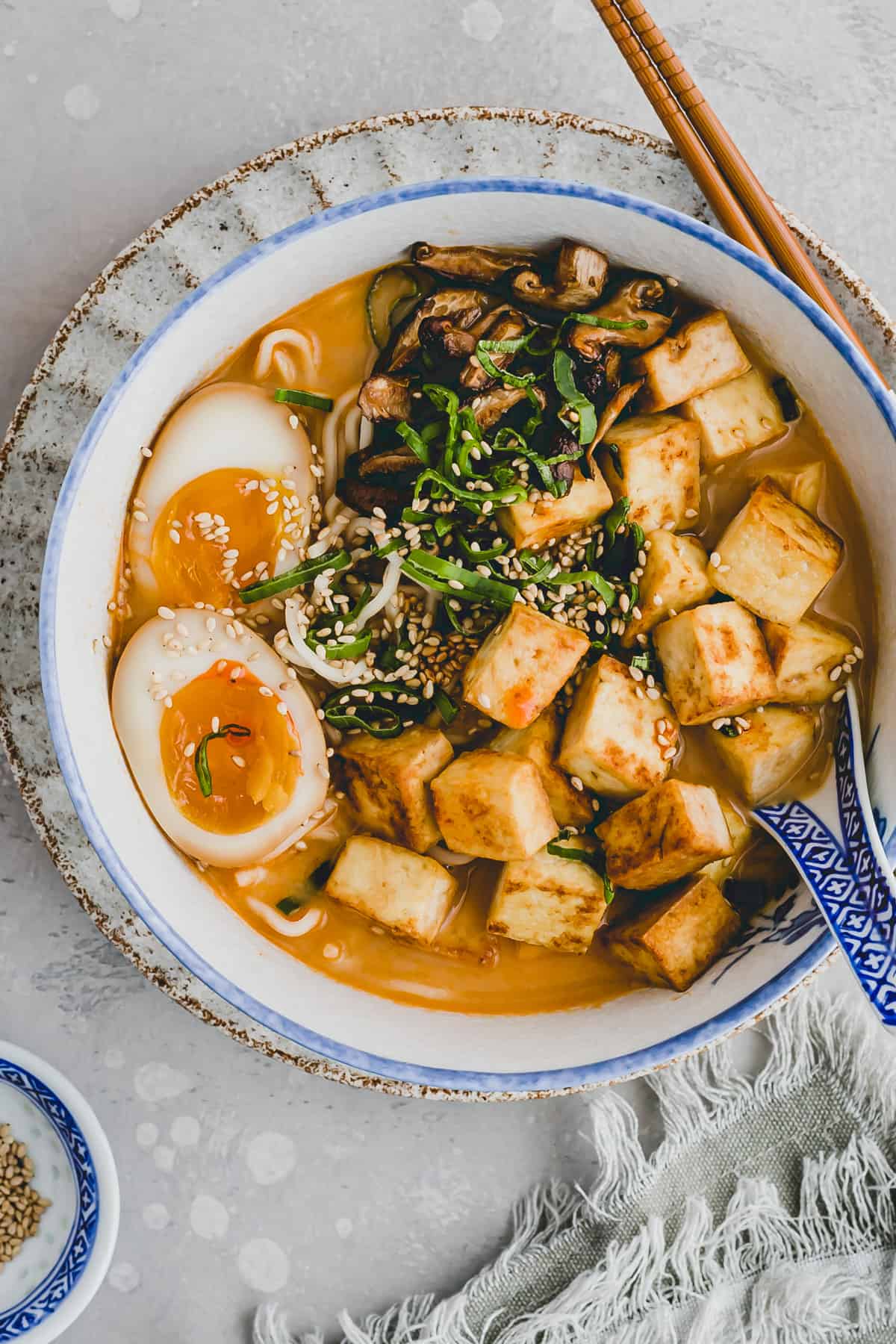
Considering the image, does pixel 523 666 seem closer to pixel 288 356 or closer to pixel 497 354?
pixel 497 354

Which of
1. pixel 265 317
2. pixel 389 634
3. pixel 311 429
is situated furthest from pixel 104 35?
pixel 389 634

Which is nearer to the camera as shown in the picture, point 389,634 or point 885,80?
point 389,634

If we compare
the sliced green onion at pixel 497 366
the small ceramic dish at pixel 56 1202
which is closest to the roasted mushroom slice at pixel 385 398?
the sliced green onion at pixel 497 366

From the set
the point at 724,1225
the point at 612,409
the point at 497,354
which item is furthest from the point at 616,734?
the point at 724,1225

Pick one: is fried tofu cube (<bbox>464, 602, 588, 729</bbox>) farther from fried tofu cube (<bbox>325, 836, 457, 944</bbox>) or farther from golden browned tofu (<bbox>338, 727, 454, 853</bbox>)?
fried tofu cube (<bbox>325, 836, 457, 944</bbox>)

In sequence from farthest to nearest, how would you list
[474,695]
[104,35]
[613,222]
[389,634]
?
[104,35] → [389,634] → [474,695] → [613,222]

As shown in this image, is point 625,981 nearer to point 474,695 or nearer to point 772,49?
point 474,695
